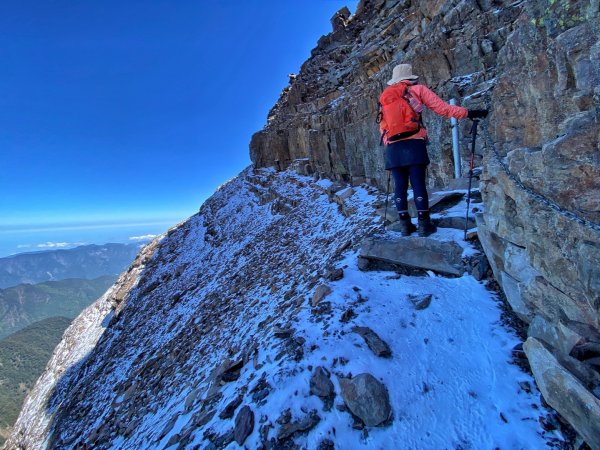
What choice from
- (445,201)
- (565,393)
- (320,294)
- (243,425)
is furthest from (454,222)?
(243,425)

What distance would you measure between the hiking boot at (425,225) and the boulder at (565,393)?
297cm

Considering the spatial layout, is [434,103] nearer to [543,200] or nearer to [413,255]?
[413,255]

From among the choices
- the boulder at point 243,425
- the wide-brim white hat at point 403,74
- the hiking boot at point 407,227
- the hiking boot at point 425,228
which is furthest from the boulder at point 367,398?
the wide-brim white hat at point 403,74

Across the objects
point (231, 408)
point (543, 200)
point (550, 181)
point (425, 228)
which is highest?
point (550, 181)

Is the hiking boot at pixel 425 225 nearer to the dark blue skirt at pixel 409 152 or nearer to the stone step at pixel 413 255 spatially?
the stone step at pixel 413 255

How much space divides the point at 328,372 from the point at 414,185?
3975 mm

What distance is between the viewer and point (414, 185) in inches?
234

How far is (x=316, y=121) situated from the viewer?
21297 mm

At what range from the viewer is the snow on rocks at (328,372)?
3023 millimetres

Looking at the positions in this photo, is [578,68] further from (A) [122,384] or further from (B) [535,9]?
(A) [122,384]

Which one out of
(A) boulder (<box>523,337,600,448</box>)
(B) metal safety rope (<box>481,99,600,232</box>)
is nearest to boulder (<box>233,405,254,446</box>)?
(A) boulder (<box>523,337,600,448</box>)

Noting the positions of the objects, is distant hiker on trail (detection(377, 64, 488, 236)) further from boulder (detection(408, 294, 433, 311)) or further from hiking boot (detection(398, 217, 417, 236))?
boulder (detection(408, 294, 433, 311))

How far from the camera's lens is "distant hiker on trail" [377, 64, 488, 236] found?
18.0 ft

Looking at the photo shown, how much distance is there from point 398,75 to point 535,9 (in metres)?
2.30
